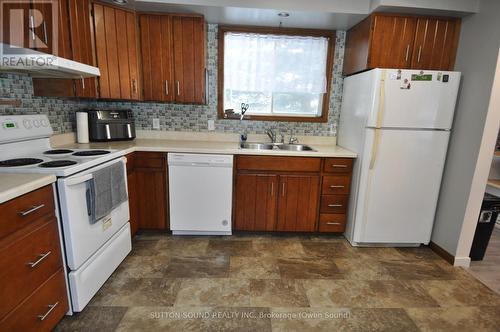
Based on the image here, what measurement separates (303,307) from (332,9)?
2416mm

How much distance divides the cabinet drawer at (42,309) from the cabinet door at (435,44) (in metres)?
3.11

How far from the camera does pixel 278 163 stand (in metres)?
2.47

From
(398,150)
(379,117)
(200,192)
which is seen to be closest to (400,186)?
(398,150)

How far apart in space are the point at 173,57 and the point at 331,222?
227cm

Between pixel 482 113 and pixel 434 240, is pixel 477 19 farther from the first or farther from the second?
pixel 434 240

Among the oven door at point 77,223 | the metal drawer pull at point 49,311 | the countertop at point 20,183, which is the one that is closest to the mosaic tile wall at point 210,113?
the oven door at point 77,223

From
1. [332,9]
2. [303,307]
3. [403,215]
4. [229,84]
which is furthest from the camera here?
[229,84]

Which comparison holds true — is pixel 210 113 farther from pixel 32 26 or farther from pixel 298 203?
pixel 32 26

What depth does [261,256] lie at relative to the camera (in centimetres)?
232

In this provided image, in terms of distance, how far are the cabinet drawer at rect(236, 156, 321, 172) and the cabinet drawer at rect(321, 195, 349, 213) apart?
33cm

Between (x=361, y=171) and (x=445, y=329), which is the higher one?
(x=361, y=171)

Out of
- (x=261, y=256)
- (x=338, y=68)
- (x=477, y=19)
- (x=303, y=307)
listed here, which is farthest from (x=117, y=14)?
(x=477, y=19)

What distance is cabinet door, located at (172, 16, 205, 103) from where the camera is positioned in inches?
97.3

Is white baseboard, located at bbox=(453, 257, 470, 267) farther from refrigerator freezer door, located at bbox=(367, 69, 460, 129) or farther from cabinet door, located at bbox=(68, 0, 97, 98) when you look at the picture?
cabinet door, located at bbox=(68, 0, 97, 98)
